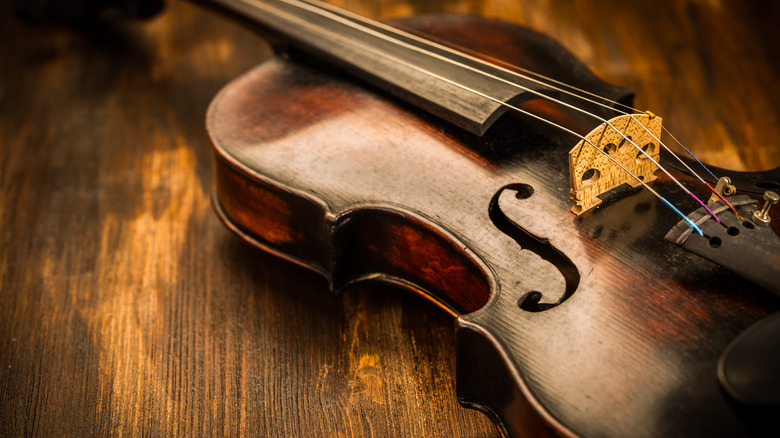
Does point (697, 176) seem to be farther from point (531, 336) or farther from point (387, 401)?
point (387, 401)

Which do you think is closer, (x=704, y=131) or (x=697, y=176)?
(x=697, y=176)

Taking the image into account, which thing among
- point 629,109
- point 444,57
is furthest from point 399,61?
point 629,109

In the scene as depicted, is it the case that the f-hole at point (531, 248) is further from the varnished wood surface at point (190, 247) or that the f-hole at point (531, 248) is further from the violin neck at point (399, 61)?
the varnished wood surface at point (190, 247)

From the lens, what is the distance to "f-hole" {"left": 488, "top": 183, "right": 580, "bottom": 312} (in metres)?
0.90

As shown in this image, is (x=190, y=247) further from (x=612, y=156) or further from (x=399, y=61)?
(x=612, y=156)

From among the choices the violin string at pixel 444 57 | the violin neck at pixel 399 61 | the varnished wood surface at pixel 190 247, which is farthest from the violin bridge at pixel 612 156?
the varnished wood surface at pixel 190 247

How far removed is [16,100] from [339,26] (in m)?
1.08

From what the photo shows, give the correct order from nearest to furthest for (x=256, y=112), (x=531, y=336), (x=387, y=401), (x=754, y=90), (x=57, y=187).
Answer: (x=531, y=336) → (x=387, y=401) → (x=256, y=112) → (x=57, y=187) → (x=754, y=90)

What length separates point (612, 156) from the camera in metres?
0.97

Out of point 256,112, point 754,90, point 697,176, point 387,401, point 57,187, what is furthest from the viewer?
A: point 754,90

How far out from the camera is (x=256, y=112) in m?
1.28

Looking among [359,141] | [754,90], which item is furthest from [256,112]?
[754,90]

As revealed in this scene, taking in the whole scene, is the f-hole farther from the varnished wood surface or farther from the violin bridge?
the varnished wood surface

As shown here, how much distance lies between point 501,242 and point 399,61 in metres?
0.46
